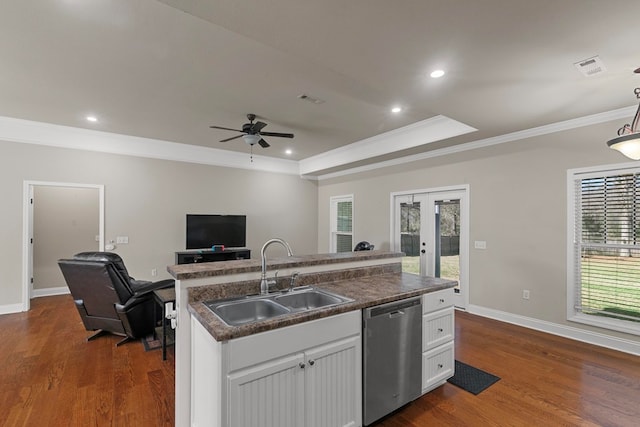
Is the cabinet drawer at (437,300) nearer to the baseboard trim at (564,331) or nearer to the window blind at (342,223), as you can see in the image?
the baseboard trim at (564,331)

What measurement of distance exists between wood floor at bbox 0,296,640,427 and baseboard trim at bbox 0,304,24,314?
1143mm

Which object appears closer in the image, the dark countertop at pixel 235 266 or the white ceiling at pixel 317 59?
the white ceiling at pixel 317 59

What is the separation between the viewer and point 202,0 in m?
1.65

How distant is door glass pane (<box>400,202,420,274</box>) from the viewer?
5484 millimetres

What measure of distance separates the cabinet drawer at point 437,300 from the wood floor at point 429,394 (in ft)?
2.37

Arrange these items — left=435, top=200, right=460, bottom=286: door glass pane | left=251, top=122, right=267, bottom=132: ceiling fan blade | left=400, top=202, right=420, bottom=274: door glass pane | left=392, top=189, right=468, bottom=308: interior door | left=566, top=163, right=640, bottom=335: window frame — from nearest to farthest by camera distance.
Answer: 1. left=566, top=163, right=640, bottom=335: window frame
2. left=251, top=122, right=267, bottom=132: ceiling fan blade
3. left=392, top=189, right=468, bottom=308: interior door
4. left=435, top=200, right=460, bottom=286: door glass pane
5. left=400, top=202, right=420, bottom=274: door glass pane

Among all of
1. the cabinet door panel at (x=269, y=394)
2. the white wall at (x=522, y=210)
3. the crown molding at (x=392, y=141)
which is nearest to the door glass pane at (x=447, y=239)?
the white wall at (x=522, y=210)

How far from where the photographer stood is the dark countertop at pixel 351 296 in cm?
150

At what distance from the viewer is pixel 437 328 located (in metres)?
2.45

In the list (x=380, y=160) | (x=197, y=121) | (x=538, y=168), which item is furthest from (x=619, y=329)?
(x=197, y=121)

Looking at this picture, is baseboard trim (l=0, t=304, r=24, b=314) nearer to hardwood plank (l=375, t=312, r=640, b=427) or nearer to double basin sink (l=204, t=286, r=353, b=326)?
double basin sink (l=204, t=286, r=353, b=326)

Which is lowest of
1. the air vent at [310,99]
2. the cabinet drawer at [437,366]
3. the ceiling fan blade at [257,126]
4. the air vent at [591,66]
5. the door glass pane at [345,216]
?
the cabinet drawer at [437,366]

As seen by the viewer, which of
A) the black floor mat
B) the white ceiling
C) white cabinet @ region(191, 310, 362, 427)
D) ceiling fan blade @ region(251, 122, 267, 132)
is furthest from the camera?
ceiling fan blade @ region(251, 122, 267, 132)

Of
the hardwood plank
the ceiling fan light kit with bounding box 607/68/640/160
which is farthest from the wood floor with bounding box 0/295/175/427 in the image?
the ceiling fan light kit with bounding box 607/68/640/160
